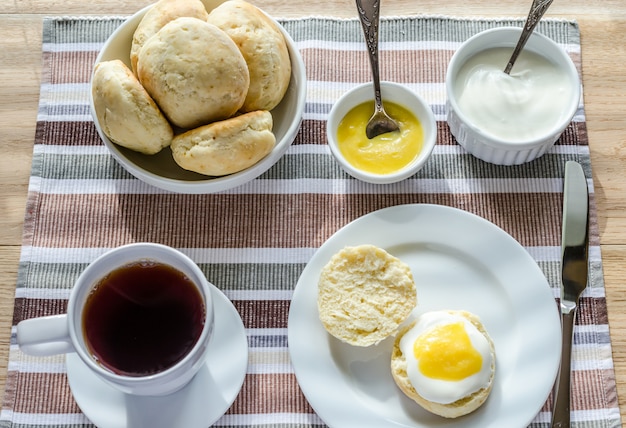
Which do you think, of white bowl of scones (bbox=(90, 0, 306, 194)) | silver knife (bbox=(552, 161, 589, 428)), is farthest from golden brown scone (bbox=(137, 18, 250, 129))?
silver knife (bbox=(552, 161, 589, 428))

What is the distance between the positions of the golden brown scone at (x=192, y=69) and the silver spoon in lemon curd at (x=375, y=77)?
267 mm

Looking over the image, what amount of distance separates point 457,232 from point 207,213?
47 centimetres

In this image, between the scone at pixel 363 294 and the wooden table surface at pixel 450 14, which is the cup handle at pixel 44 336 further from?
the scone at pixel 363 294

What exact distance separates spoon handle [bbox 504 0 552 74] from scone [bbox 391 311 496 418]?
492 mm

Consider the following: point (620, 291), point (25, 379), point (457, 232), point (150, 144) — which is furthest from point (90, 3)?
point (620, 291)

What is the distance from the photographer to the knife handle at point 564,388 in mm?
1328

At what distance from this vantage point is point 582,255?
55.8 inches

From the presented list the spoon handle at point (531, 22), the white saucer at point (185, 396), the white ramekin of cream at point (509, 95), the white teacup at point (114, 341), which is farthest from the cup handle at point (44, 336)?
the spoon handle at point (531, 22)

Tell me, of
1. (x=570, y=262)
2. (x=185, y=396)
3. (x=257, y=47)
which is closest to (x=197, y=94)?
(x=257, y=47)

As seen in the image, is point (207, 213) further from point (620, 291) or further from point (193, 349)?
point (620, 291)

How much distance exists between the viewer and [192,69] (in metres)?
1.24

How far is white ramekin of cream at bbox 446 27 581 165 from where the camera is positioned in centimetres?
139

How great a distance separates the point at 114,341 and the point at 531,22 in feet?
3.00

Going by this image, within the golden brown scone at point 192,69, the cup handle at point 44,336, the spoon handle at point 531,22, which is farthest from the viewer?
the spoon handle at point 531,22
